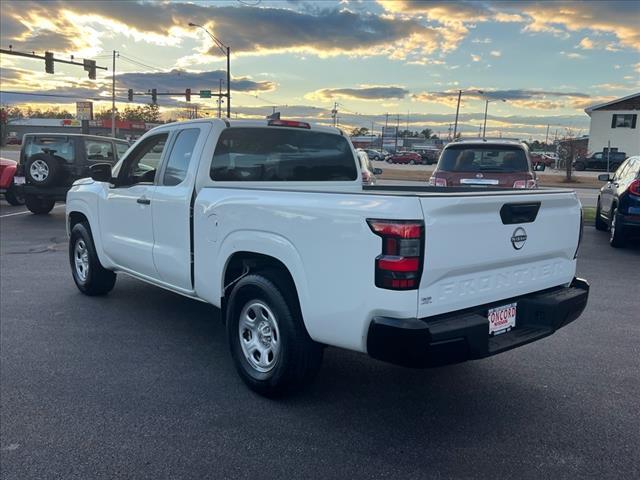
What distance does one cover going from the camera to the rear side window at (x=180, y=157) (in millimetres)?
4633

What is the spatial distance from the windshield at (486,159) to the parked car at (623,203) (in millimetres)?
1657

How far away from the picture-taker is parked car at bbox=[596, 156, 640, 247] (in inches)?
356

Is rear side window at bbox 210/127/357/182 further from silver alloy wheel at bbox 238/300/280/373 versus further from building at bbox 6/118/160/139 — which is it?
building at bbox 6/118/160/139

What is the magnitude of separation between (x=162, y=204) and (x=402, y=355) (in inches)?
107

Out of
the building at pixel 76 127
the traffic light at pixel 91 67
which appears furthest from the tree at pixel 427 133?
the traffic light at pixel 91 67

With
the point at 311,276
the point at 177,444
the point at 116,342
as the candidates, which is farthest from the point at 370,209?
the point at 116,342

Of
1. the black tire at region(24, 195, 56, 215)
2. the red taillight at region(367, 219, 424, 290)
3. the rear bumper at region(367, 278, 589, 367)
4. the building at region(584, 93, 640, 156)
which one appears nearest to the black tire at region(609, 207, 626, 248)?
the rear bumper at region(367, 278, 589, 367)

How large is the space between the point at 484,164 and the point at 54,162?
943 cm

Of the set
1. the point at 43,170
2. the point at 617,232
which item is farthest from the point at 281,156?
the point at 43,170

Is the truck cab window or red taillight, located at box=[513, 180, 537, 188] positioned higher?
the truck cab window

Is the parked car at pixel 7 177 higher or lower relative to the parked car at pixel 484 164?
lower

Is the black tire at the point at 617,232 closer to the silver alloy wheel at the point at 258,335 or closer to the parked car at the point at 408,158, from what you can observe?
the silver alloy wheel at the point at 258,335

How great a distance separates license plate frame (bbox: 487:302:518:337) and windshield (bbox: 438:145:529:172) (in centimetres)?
641

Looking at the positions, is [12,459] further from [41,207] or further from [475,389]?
[41,207]
